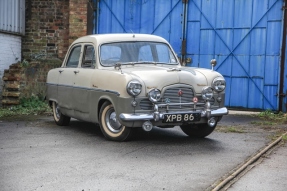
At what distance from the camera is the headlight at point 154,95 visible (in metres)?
6.86

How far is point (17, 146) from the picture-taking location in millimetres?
7125

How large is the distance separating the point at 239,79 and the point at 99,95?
5359 mm

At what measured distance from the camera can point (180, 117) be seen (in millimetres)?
6945

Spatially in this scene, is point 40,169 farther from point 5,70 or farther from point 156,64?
point 5,70

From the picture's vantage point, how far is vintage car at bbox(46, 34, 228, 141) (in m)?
6.90

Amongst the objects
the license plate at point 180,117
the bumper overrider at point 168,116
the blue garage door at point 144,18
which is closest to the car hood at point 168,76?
the bumper overrider at point 168,116

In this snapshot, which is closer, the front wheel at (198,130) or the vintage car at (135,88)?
the vintage car at (135,88)

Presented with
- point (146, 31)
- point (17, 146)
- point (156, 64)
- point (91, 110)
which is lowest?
point (17, 146)

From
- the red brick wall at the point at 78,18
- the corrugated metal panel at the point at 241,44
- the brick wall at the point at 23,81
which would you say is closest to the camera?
the corrugated metal panel at the point at 241,44

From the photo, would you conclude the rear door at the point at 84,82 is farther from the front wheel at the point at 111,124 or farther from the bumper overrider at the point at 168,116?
the bumper overrider at the point at 168,116

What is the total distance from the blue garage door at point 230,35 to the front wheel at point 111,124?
208 inches

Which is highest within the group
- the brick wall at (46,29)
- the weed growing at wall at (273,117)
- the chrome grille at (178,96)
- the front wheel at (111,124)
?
the brick wall at (46,29)

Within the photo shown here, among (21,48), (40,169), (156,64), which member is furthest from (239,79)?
(40,169)

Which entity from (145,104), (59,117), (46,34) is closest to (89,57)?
(59,117)
